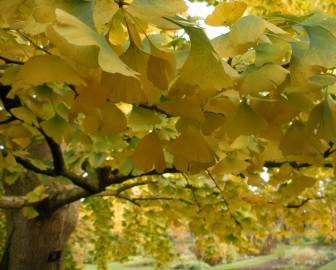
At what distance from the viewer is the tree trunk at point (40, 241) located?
371 cm

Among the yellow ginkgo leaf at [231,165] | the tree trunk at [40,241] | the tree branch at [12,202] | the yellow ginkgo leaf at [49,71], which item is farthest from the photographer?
the tree trunk at [40,241]

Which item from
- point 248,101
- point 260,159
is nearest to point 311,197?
point 260,159

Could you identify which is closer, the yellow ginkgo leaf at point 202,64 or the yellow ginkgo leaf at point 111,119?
the yellow ginkgo leaf at point 202,64

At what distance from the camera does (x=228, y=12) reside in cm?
69

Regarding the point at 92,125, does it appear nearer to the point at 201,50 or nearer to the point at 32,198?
the point at 201,50

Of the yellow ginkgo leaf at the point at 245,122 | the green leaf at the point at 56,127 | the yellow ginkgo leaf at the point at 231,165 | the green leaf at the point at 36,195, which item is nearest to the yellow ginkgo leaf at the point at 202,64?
the yellow ginkgo leaf at the point at 245,122

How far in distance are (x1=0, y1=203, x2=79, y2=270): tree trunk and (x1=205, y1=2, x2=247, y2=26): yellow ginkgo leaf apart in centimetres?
316

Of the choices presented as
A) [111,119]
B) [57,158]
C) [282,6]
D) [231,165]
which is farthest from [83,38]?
[282,6]

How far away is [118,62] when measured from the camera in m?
0.43

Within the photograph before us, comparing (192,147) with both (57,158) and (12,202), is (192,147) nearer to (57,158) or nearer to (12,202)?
(57,158)

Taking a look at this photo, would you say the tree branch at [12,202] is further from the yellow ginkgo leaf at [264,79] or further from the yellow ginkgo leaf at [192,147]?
the yellow ginkgo leaf at [264,79]

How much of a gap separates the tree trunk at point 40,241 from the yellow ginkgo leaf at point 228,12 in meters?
3.16

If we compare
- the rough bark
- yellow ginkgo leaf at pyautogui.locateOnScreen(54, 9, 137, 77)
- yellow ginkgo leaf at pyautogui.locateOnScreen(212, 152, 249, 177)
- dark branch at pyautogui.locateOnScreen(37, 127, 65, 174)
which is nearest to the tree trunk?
the rough bark

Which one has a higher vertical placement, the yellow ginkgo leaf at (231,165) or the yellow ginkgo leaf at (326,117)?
the yellow ginkgo leaf at (231,165)
